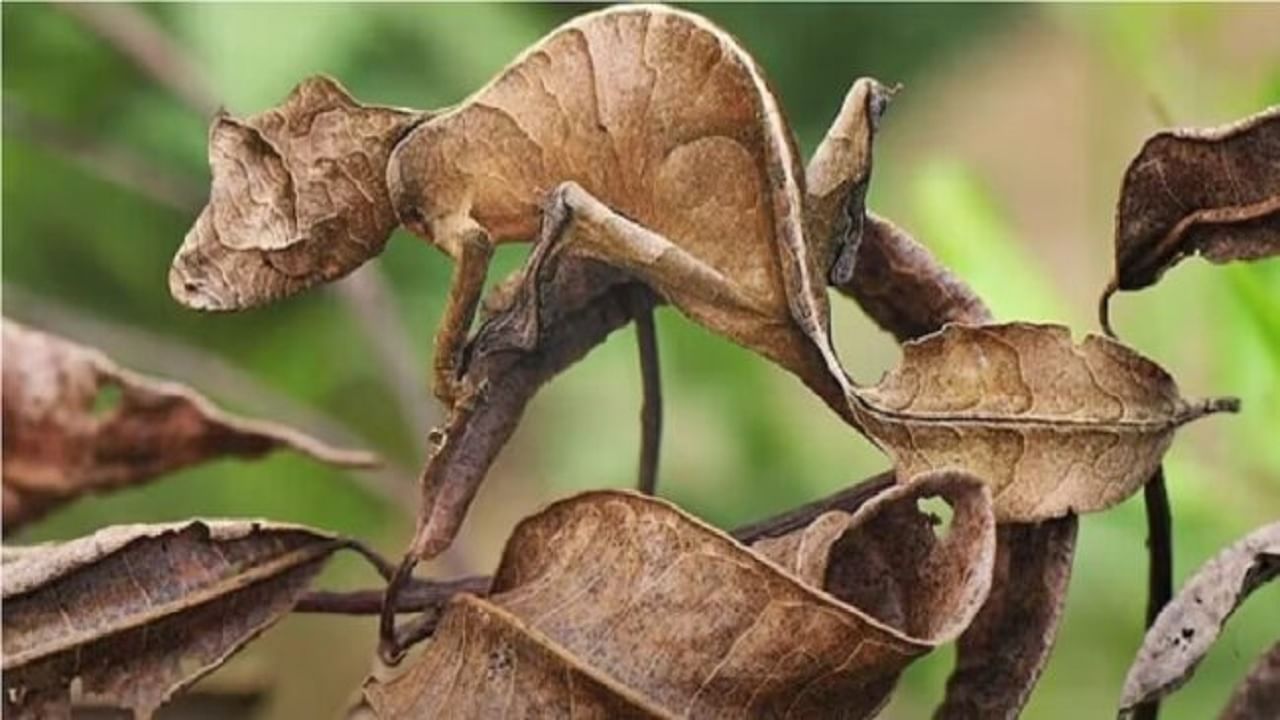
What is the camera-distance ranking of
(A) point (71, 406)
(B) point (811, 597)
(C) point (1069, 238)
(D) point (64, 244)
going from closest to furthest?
(B) point (811, 597)
(A) point (71, 406)
(D) point (64, 244)
(C) point (1069, 238)

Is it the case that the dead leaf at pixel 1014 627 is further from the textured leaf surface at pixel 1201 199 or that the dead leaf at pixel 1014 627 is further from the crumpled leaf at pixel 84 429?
the crumpled leaf at pixel 84 429

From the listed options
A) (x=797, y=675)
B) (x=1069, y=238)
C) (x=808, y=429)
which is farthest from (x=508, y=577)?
(x=1069, y=238)

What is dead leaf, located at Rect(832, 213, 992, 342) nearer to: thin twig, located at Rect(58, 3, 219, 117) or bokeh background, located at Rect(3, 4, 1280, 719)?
bokeh background, located at Rect(3, 4, 1280, 719)

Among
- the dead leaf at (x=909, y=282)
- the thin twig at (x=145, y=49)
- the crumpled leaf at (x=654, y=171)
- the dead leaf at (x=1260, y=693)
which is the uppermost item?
the thin twig at (x=145, y=49)

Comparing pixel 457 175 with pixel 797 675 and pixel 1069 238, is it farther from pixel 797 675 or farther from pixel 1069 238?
pixel 1069 238

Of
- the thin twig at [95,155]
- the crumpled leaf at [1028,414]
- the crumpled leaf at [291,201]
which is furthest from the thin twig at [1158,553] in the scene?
the thin twig at [95,155]

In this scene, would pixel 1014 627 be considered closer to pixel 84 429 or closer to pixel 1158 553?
pixel 1158 553
